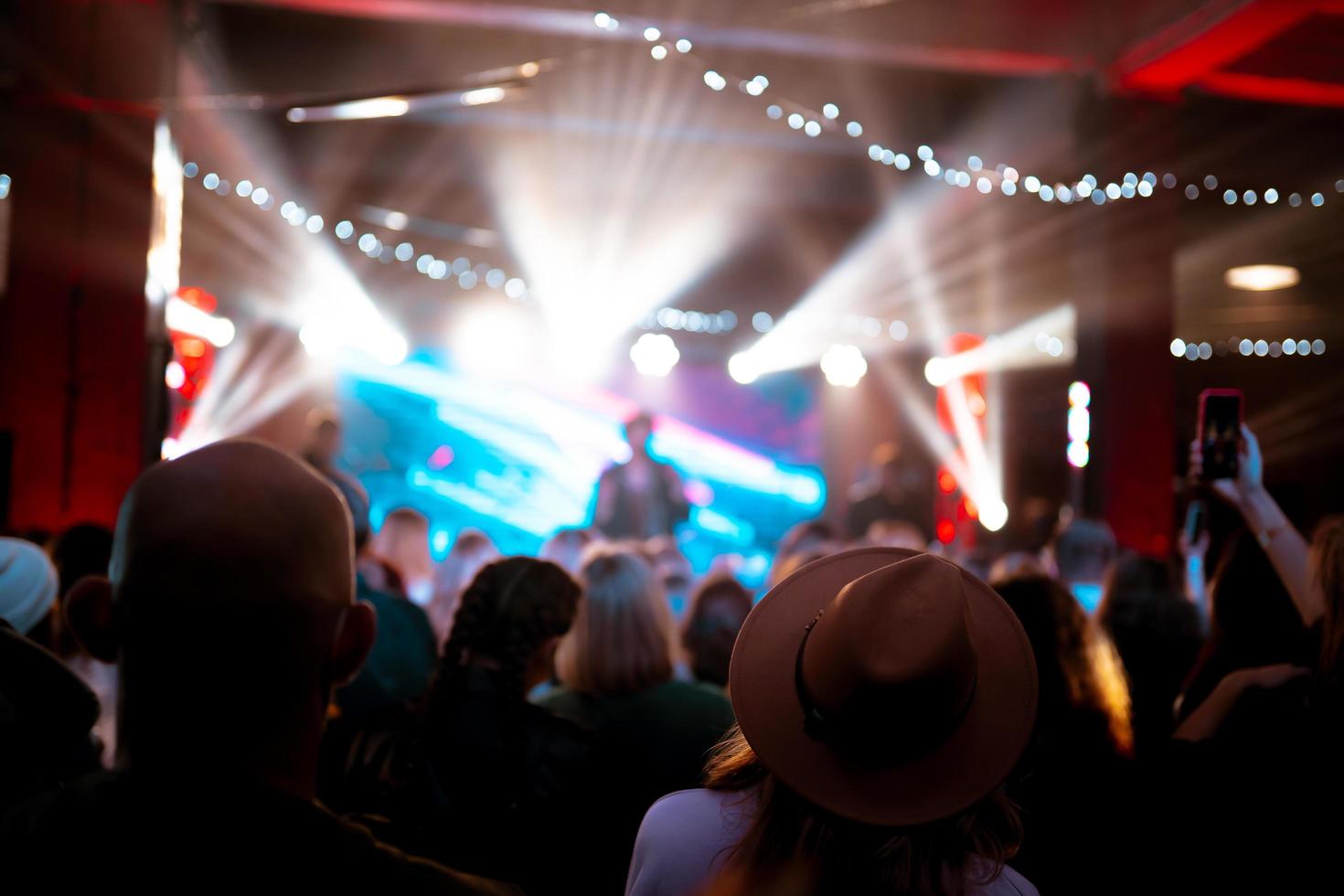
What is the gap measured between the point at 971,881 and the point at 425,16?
7168mm

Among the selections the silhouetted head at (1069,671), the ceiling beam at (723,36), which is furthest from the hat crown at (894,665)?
the ceiling beam at (723,36)

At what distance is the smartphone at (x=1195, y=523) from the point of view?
433 centimetres

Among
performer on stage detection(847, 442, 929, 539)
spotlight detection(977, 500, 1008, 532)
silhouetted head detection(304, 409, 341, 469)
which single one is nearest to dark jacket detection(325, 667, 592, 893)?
silhouetted head detection(304, 409, 341, 469)

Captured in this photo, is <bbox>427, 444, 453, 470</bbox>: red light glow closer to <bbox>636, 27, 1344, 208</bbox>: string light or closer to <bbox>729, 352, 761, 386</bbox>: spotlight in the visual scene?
<bbox>729, 352, 761, 386</bbox>: spotlight

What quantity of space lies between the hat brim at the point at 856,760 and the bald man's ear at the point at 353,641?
0.42 meters

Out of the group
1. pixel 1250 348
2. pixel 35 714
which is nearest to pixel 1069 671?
pixel 35 714

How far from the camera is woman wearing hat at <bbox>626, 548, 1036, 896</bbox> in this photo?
44.8 inches

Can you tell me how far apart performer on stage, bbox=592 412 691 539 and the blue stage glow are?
115 inches

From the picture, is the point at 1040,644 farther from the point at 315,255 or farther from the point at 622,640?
the point at 315,255

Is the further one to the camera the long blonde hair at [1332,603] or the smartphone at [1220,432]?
the smartphone at [1220,432]

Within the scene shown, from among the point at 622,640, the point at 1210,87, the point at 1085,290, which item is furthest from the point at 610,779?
the point at 1210,87

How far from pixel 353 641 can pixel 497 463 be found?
10.3 m

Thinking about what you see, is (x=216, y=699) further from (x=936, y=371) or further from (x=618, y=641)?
(x=936, y=371)

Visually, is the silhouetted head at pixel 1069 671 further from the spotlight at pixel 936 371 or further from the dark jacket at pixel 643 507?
the spotlight at pixel 936 371
